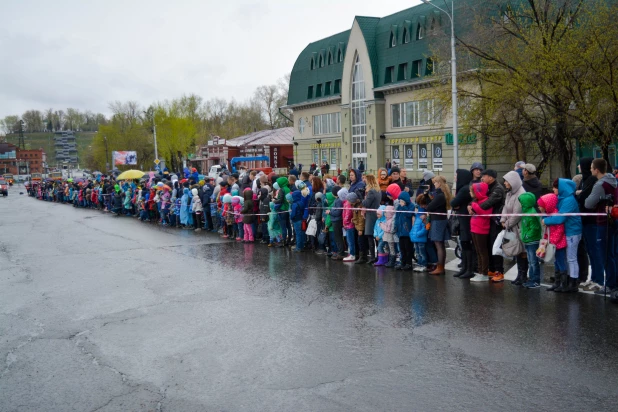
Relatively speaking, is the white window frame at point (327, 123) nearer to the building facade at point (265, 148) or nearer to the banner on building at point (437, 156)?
the banner on building at point (437, 156)

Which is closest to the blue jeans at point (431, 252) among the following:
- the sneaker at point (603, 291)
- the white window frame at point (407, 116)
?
the sneaker at point (603, 291)

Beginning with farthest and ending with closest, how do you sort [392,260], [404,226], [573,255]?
1. [392,260]
2. [404,226]
3. [573,255]

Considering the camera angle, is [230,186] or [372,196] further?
[230,186]

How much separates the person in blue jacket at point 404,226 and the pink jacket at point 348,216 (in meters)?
1.53

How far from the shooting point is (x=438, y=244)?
486 inches

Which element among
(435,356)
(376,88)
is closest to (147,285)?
(435,356)

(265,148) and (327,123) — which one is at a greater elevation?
(327,123)

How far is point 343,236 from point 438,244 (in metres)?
3.12

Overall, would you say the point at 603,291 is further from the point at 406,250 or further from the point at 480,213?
the point at 406,250

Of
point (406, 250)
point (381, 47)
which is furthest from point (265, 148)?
point (406, 250)

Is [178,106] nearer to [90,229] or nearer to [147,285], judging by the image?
[90,229]

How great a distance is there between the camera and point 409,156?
172 feet

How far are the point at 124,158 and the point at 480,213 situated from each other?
95982 millimetres

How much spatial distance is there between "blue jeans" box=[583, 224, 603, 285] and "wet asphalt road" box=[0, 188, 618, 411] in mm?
510
